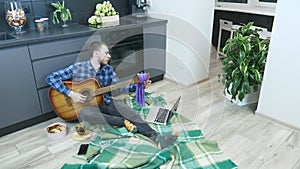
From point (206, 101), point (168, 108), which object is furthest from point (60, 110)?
point (206, 101)

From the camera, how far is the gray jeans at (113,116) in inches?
73.0

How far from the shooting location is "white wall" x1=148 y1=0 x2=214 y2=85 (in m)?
2.69

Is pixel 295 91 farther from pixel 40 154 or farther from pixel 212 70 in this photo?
pixel 40 154

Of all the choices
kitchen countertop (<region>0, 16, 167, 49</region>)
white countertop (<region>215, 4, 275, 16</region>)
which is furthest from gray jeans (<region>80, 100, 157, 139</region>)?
white countertop (<region>215, 4, 275, 16</region>)

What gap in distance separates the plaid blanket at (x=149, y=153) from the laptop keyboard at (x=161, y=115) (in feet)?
0.40

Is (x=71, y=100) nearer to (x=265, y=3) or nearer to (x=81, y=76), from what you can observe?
(x=81, y=76)

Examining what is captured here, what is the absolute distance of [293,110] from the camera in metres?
2.00

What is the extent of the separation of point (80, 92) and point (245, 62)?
149 centimetres

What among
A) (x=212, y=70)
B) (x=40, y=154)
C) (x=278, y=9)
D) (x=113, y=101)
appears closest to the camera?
(x=40, y=154)

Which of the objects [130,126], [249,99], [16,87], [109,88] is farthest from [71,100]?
[249,99]

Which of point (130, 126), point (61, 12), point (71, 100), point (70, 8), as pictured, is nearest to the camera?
point (130, 126)

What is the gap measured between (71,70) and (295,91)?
1.85 m

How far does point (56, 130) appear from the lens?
6.36 feet

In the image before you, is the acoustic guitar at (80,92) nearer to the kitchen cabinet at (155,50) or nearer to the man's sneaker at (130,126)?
the man's sneaker at (130,126)
